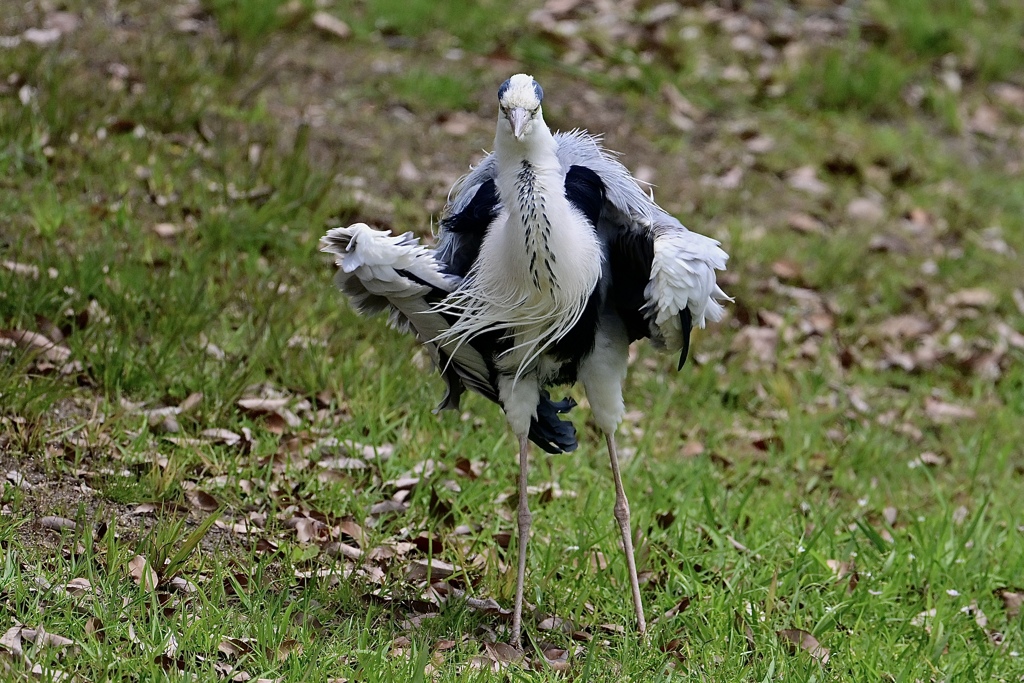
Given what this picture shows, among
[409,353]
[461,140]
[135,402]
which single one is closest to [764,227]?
[461,140]

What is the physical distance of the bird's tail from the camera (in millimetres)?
3504

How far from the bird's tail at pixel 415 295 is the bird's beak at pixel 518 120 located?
54 cm

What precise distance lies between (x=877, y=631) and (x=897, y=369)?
8.40ft

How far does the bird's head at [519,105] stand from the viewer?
3.25m

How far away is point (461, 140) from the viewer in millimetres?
7121

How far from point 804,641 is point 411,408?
188 cm

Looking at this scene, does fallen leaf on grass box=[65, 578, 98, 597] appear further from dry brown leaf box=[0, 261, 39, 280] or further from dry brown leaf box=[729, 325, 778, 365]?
dry brown leaf box=[729, 325, 778, 365]

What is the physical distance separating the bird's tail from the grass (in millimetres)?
529

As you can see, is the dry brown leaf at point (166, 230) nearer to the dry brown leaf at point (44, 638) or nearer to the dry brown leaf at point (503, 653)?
the dry brown leaf at point (44, 638)

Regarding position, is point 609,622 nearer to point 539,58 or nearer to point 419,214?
point 419,214

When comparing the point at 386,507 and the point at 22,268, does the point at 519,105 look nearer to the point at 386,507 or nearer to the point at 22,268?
the point at 386,507

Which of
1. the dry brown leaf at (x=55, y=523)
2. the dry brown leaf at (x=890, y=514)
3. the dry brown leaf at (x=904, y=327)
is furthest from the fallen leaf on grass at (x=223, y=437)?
the dry brown leaf at (x=904, y=327)

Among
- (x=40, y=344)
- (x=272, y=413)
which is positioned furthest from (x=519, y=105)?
(x=40, y=344)

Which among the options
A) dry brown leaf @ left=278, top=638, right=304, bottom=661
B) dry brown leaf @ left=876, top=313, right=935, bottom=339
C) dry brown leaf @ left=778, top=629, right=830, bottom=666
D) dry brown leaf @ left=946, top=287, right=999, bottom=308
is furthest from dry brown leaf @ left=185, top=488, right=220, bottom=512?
dry brown leaf @ left=946, top=287, right=999, bottom=308
